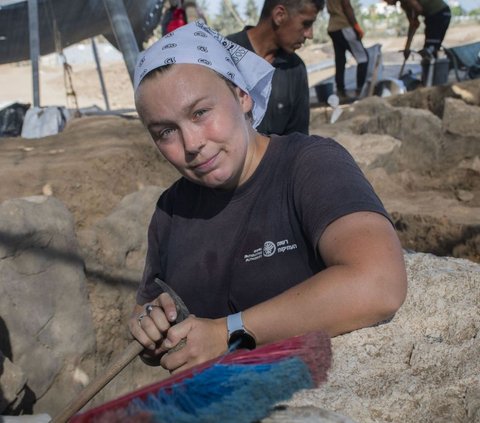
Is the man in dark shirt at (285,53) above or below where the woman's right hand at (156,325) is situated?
below

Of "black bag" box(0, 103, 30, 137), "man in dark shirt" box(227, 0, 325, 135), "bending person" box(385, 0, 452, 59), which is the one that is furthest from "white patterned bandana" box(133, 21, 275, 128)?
"black bag" box(0, 103, 30, 137)

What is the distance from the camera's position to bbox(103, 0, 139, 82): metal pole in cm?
705

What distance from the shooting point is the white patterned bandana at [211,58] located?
1.62m

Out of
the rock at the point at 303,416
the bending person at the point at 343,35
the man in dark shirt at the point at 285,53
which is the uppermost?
the rock at the point at 303,416

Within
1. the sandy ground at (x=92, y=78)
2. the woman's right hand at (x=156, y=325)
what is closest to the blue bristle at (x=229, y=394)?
the woman's right hand at (x=156, y=325)

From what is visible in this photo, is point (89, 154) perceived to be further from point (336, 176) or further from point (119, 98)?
point (119, 98)

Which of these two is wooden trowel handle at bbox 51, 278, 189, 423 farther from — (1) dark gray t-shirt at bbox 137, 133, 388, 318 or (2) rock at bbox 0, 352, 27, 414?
(2) rock at bbox 0, 352, 27, 414

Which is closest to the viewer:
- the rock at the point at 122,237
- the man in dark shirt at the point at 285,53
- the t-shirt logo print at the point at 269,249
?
the t-shirt logo print at the point at 269,249

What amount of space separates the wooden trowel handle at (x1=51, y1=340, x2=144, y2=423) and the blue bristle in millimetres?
319

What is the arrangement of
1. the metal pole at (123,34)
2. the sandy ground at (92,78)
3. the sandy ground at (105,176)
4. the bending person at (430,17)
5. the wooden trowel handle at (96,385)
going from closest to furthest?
the wooden trowel handle at (96,385) → the sandy ground at (105,176) → the metal pole at (123,34) → the bending person at (430,17) → the sandy ground at (92,78)

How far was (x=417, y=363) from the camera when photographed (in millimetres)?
1529

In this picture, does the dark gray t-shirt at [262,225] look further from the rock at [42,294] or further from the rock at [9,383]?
the rock at [42,294]

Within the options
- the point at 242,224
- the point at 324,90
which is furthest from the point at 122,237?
the point at 324,90

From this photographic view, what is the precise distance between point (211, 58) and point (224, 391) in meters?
0.90
